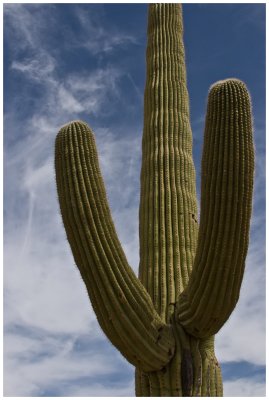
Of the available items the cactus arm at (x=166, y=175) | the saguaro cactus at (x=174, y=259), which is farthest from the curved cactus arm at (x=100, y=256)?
the cactus arm at (x=166, y=175)

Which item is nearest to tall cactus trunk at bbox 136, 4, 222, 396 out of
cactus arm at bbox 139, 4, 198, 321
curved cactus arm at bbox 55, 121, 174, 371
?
cactus arm at bbox 139, 4, 198, 321

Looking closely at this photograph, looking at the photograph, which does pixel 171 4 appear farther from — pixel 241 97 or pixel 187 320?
pixel 187 320

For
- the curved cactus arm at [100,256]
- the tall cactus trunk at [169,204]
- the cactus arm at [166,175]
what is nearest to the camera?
the curved cactus arm at [100,256]

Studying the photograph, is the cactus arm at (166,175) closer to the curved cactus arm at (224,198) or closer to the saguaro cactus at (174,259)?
the saguaro cactus at (174,259)

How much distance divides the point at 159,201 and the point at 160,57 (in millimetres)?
1918

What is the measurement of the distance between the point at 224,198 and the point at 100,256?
44.9 inches

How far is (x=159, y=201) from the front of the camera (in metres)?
6.84

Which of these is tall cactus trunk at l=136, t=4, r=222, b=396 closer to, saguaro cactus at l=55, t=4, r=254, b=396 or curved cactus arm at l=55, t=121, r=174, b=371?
saguaro cactus at l=55, t=4, r=254, b=396

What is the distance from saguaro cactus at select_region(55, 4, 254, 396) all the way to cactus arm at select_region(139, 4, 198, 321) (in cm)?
2

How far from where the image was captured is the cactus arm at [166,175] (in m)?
6.55

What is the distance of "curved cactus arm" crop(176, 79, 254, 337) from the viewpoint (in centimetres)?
547

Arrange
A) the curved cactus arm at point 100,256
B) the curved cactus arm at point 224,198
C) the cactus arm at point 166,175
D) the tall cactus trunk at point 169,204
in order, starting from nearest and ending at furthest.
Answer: the curved cactus arm at point 224,198, the curved cactus arm at point 100,256, the tall cactus trunk at point 169,204, the cactus arm at point 166,175

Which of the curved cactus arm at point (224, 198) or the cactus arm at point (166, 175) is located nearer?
the curved cactus arm at point (224, 198)

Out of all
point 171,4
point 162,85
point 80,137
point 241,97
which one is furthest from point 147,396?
point 171,4
